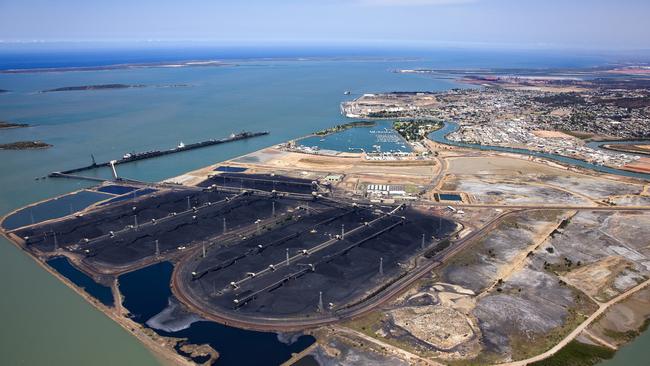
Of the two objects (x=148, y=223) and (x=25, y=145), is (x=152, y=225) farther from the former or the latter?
(x=25, y=145)

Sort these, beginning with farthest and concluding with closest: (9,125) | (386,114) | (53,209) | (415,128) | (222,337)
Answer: (386,114) < (415,128) < (9,125) < (53,209) < (222,337)

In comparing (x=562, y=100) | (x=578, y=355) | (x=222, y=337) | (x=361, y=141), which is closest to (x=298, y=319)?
(x=222, y=337)

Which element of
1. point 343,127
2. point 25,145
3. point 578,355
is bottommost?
point 578,355

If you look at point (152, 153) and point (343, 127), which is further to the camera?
point (343, 127)

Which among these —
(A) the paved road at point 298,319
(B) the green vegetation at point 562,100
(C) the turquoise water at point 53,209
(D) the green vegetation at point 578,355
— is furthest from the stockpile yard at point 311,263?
(B) the green vegetation at point 562,100

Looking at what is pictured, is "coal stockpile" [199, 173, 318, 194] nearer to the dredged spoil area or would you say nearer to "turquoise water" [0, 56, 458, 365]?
"turquoise water" [0, 56, 458, 365]

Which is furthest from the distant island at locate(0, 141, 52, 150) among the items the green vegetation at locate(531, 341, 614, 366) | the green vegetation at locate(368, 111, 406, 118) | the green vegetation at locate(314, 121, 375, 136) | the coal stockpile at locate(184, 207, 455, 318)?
the green vegetation at locate(531, 341, 614, 366)
